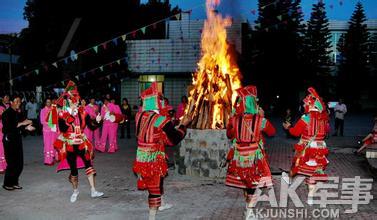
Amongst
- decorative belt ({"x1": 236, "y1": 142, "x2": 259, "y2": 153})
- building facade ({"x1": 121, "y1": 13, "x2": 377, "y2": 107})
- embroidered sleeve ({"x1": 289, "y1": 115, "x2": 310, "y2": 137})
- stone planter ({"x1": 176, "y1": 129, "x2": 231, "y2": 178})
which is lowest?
stone planter ({"x1": 176, "y1": 129, "x2": 231, "y2": 178})

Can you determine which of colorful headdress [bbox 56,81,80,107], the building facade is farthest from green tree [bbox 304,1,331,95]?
colorful headdress [bbox 56,81,80,107]

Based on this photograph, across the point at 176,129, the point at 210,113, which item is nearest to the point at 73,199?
the point at 176,129

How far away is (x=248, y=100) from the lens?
6645 mm

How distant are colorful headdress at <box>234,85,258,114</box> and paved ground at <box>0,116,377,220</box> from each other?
1.75 m

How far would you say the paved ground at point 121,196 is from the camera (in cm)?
736

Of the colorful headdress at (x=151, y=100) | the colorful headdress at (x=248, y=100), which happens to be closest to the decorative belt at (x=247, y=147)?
the colorful headdress at (x=248, y=100)

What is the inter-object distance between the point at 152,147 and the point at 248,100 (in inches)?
61.7

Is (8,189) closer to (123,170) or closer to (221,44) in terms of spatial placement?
(123,170)

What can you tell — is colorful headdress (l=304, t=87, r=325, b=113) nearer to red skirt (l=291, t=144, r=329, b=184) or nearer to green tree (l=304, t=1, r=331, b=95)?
red skirt (l=291, t=144, r=329, b=184)

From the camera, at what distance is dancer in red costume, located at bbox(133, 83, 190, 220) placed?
6.40 meters

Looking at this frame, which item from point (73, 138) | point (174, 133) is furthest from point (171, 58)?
point (174, 133)

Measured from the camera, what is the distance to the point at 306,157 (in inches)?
313

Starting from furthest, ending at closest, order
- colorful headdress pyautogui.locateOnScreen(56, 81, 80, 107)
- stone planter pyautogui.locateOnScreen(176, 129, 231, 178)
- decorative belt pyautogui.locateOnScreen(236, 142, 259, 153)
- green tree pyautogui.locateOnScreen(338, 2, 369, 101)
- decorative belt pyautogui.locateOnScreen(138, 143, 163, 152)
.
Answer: green tree pyautogui.locateOnScreen(338, 2, 369, 101) < stone planter pyautogui.locateOnScreen(176, 129, 231, 178) < colorful headdress pyautogui.locateOnScreen(56, 81, 80, 107) < decorative belt pyautogui.locateOnScreen(236, 142, 259, 153) < decorative belt pyautogui.locateOnScreen(138, 143, 163, 152)

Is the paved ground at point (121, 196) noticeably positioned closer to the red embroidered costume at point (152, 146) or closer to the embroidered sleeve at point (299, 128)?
the red embroidered costume at point (152, 146)
